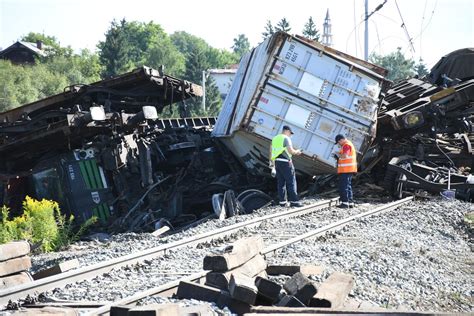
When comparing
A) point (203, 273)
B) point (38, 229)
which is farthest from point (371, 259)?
point (38, 229)

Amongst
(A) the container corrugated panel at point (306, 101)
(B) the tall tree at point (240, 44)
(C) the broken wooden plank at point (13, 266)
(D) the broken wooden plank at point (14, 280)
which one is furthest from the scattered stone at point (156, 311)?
(B) the tall tree at point (240, 44)

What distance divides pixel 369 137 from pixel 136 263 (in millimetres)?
8726

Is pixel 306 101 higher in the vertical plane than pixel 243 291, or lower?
higher

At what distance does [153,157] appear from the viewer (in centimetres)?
1476

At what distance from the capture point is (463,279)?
21.9ft

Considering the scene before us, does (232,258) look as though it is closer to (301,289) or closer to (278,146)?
(301,289)

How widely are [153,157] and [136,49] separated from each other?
296ft

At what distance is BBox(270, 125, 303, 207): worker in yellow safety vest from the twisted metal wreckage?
1170 mm

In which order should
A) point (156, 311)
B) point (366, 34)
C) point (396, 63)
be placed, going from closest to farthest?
point (156, 311)
point (366, 34)
point (396, 63)

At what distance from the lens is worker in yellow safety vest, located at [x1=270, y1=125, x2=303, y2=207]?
12.1 metres

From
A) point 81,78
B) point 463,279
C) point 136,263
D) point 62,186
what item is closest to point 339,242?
point 463,279

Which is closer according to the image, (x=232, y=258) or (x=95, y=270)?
(x=232, y=258)

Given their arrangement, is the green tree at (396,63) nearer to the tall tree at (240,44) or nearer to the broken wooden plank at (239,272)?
the tall tree at (240,44)

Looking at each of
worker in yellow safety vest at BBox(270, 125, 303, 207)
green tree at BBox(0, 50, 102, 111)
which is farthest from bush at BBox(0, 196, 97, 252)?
green tree at BBox(0, 50, 102, 111)
